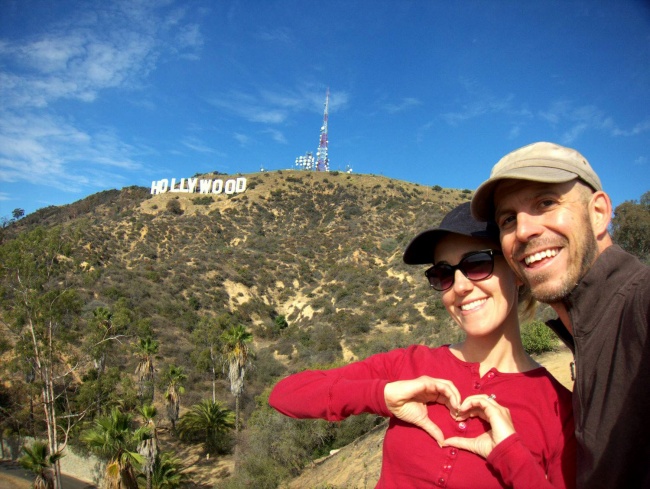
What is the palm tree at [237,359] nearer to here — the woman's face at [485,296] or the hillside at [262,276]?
the hillside at [262,276]

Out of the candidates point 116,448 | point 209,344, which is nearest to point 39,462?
point 116,448

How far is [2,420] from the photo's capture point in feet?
68.2

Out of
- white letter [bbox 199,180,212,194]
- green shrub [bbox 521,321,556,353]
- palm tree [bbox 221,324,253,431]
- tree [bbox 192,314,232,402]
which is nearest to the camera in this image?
green shrub [bbox 521,321,556,353]

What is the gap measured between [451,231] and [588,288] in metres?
0.69

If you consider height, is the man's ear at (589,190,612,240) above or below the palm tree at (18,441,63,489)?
above

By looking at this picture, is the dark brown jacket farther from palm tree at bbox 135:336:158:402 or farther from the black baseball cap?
palm tree at bbox 135:336:158:402

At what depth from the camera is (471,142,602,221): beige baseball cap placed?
4.58 ft

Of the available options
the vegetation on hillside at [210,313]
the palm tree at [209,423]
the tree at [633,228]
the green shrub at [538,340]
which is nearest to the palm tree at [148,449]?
the vegetation on hillside at [210,313]

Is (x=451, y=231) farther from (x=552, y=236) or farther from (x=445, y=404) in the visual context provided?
(x=445, y=404)

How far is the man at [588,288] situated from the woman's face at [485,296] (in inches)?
10.2

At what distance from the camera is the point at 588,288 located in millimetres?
1300

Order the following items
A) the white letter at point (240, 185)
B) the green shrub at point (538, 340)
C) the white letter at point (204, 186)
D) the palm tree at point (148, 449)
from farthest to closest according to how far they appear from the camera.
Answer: the white letter at point (204, 186), the white letter at point (240, 185), the palm tree at point (148, 449), the green shrub at point (538, 340)

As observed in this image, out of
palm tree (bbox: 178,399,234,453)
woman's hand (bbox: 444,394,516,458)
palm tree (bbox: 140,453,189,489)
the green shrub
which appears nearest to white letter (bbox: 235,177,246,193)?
palm tree (bbox: 178,399,234,453)

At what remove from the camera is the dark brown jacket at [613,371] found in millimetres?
1116
